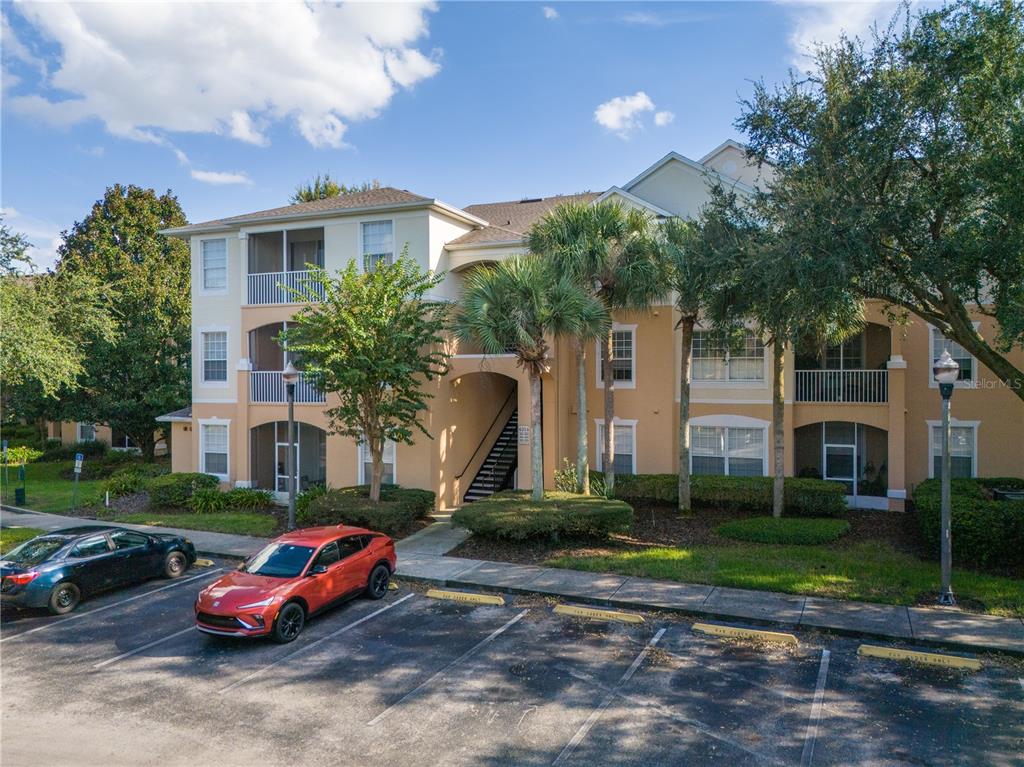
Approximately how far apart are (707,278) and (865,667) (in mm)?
8548

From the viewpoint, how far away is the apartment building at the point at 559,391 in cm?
1988

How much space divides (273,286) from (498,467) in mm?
9565

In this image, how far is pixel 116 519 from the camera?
67.2 ft

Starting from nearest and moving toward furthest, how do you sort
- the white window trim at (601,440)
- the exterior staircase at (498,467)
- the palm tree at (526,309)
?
the palm tree at (526,309)
the white window trim at (601,440)
the exterior staircase at (498,467)

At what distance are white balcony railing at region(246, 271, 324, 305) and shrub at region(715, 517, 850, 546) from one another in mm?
14496

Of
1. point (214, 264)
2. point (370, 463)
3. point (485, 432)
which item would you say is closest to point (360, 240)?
point (214, 264)

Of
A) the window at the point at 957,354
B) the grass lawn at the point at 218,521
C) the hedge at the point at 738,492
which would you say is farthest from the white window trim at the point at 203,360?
the window at the point at 957,354

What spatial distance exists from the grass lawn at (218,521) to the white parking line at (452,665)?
9152 mm

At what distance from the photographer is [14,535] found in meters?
18.5

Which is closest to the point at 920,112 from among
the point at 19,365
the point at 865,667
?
the point at 865,667

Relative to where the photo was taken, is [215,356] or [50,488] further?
[50,488]

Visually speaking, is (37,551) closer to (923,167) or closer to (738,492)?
(738,492)

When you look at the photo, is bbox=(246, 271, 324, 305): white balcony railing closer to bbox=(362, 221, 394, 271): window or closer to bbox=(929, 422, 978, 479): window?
bbox=(362, 221, 394, 271): window

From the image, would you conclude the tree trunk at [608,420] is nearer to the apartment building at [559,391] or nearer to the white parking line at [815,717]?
the apartment building at [559,391]
